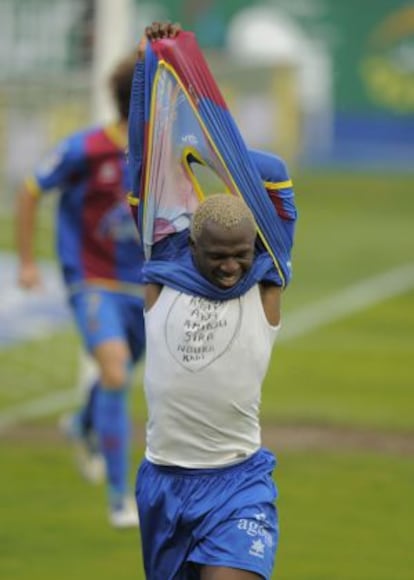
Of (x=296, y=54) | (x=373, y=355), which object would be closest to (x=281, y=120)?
(x=296, y=54)

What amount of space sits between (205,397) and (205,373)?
84 mm

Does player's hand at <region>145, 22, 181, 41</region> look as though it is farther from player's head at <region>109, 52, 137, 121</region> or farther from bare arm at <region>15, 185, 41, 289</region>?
bare arm at <region>15, 185, 41, 289</region>

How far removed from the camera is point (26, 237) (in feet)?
36.3

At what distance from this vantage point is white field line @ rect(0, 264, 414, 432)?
14.7 metres

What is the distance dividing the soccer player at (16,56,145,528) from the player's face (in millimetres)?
4125

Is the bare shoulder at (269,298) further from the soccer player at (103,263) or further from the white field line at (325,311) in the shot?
the white field line at (325,311)

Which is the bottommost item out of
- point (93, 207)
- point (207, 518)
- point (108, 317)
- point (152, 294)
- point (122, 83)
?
point (108, 317)

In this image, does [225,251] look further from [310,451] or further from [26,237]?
[310,451]

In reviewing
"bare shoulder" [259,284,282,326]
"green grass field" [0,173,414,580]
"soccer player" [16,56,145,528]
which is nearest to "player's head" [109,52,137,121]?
"soccer player" [16,56,145,528]

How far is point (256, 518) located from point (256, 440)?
1.12 feet

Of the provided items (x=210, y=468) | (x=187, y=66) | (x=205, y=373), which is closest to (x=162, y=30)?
(x=187, y=66)

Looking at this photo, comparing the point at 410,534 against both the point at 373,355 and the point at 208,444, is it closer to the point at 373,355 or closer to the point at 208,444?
the point at 208,444

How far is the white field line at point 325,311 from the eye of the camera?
578 inches

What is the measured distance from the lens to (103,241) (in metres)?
10.9
